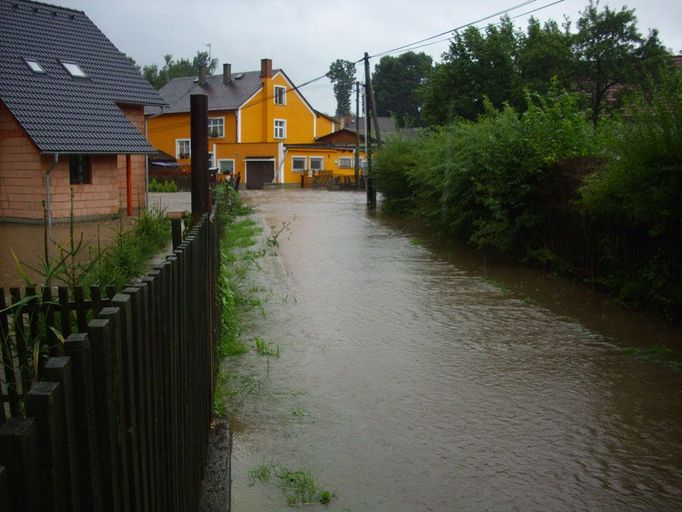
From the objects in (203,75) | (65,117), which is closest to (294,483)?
(65,117)

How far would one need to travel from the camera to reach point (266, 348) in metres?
7.86

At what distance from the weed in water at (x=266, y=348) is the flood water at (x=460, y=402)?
0.11m

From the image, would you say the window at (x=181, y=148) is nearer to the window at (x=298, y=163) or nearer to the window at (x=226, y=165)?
the window at (x=226, y=165)

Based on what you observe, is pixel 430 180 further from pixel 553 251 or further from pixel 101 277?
pixel 101 277

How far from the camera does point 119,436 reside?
1997 millimetres

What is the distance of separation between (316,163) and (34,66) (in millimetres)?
39564

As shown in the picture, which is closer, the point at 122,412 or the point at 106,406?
the point at 106,406

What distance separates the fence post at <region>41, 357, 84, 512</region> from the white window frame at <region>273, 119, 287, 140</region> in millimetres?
61903

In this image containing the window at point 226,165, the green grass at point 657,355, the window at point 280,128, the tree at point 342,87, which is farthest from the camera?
the tree at point 342,87

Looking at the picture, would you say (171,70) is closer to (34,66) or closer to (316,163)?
(316,163)

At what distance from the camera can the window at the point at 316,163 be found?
199ft

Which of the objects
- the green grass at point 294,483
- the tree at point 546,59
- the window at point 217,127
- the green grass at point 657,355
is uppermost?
the tree at point 546,59

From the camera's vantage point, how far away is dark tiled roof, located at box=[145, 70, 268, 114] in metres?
60.2

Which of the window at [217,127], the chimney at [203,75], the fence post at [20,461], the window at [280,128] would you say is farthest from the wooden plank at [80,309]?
the chimney at [203,75]
